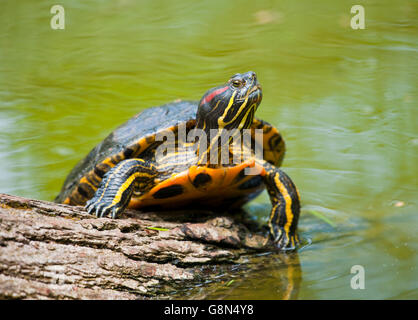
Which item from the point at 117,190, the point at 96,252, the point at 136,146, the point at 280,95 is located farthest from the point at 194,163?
the point at 280,95

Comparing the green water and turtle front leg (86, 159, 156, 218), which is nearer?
turtle front leg (86, 159, 156, 218)

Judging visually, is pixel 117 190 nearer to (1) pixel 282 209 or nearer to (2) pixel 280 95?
(1) pixel 282 209

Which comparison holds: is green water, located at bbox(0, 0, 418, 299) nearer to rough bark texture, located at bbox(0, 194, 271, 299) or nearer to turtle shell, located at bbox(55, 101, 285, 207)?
rough bark texture, located at bbox(0, 194, 271, 299)

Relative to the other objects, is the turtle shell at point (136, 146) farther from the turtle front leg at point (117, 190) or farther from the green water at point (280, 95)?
the green water at point (280, 95)

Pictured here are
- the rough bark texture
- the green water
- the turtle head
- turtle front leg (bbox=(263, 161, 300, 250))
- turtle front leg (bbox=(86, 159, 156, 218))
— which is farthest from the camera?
turtle front leg (bbox=(263, 161, 300, 250))

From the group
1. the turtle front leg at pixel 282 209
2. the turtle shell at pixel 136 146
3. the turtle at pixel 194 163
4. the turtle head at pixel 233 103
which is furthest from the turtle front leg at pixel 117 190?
the turtle front leg at pixel 282 209

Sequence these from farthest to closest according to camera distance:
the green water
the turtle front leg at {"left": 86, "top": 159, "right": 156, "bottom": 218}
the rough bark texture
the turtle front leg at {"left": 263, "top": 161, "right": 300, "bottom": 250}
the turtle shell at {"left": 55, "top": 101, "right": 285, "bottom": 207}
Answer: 1. the turtle shell at {"left": 55, "top": 101, "right": 285, "bottom": 207}
2. the turtle front leg at {"left": 263, "top": 161, "right": 300, "bottom": 250}
3. the green water
4. the turtle front leg at {"left": 86, "top": 159, "right": 156, "bottom": 218}
5. the rough bark texture

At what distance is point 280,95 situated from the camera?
21.0 feet

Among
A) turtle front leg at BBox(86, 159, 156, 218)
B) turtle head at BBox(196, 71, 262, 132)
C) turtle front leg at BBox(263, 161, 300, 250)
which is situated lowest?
turtle front leg at BBox(263, 161, 300, 250)

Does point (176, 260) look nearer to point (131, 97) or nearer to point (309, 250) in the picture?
point (309, 250)

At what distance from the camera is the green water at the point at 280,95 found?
10.8 ft

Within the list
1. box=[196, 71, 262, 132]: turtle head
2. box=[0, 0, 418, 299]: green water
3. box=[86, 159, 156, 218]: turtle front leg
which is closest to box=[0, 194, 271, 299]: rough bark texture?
box=[86, 159, 156, 218]: turtle front leg

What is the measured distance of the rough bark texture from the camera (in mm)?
2264

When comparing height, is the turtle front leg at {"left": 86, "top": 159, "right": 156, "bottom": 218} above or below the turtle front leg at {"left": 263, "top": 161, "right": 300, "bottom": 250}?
above
